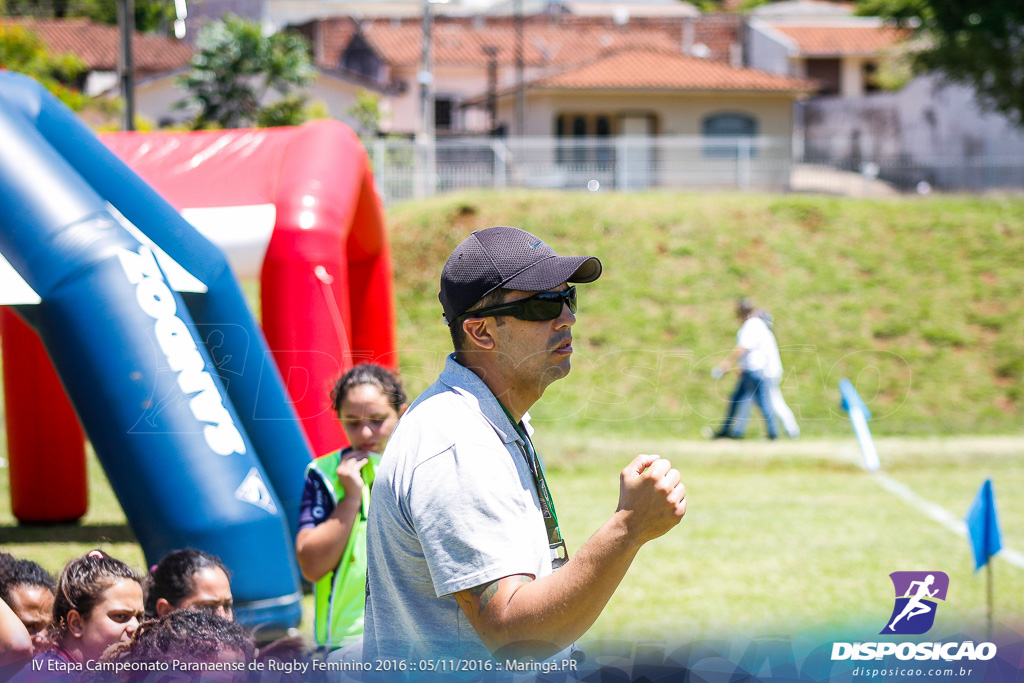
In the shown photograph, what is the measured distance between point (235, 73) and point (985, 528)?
19.9 meters

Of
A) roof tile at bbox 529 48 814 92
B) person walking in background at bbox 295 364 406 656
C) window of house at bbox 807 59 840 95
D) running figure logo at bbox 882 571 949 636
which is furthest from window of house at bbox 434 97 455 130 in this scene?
Answer: running figure logo at bbox 882 571 949 636

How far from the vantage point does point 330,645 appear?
2973 millimetres

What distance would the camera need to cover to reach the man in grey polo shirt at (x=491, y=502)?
1.60m

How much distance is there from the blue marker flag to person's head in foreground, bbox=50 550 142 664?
2900mm

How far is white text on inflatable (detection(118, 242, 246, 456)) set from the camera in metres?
3.95

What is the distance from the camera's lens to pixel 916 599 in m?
2.30

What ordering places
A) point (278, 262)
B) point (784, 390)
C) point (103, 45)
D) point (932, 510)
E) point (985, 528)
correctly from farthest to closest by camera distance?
1. point (103, 45)
2. point (932, 510)
3. point (784, 390)
4. point (278, 262)
5. point (985, 528)

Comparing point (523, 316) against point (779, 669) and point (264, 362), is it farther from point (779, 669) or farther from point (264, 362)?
point (264, 362)

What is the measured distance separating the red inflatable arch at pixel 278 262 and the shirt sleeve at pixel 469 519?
287 cm

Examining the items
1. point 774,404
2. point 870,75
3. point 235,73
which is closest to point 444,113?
point 235,73

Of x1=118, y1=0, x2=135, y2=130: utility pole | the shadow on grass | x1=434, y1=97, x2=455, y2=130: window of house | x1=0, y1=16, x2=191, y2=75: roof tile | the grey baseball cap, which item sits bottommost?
the shadow on grass

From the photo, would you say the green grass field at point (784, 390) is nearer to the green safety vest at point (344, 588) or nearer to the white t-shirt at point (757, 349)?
the white t-shirt at point (757, 349)

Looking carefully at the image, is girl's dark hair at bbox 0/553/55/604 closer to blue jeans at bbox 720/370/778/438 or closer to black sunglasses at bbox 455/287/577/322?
black sunglasses at bbox 455/287/577/322

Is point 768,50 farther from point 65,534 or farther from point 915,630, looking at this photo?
point 915,630
